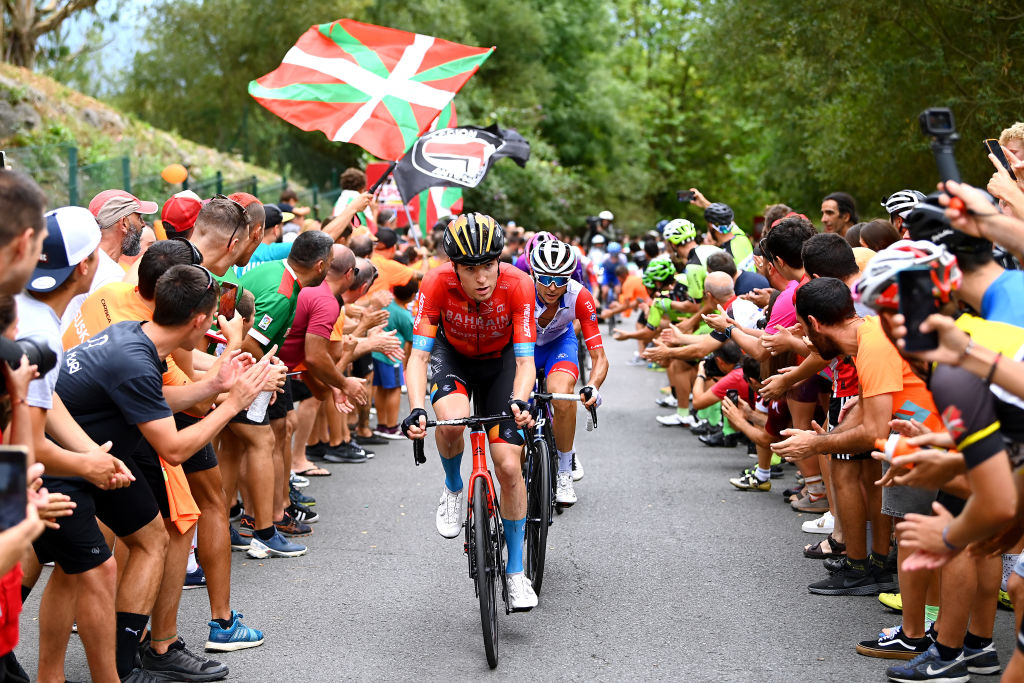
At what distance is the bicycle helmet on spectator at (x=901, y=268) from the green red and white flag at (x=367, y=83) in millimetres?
8423

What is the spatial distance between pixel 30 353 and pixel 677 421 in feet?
36.5

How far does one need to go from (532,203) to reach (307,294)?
1145 inches

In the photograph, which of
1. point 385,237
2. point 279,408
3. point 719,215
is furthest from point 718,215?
point 279,408

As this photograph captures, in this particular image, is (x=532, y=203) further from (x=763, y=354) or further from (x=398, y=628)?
(x=398, y=628)

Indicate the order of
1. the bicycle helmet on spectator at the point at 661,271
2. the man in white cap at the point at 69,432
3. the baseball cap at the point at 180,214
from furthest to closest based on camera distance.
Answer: the bicycle helmet on spectator at the point at 661,271
the baseball cap at the point at 180,214
the man in white cap at the point at 69,432

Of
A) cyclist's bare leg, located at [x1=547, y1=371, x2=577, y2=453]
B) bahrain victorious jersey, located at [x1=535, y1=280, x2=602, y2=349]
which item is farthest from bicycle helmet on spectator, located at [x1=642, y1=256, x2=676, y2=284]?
cyclist's bare leg, located at [x1=547, y1=371, x2=577, y2=453]

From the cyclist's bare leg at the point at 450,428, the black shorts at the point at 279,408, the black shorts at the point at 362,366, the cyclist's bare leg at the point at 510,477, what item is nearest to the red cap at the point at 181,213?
the black shorts at the point at 279,408

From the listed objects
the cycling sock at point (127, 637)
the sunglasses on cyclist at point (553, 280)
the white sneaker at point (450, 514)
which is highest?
the sunglasses on cyclist at point (553, 280)

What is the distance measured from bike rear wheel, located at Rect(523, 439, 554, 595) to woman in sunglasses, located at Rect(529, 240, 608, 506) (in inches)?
45.3

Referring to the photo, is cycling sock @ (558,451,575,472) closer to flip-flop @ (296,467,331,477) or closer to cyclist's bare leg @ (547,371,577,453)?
cyclist's bare leg @ (547,371,577,453)

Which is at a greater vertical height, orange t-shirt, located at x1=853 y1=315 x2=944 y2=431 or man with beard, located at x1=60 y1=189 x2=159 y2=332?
man with beard, located at x1=60 y1=189 x2=159 y2=332

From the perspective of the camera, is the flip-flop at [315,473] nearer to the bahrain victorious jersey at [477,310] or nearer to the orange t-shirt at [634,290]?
the bahrain victorious jersey at [477,310]

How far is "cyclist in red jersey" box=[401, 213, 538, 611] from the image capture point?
6293mm

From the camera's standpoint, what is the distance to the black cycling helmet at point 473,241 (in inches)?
245
